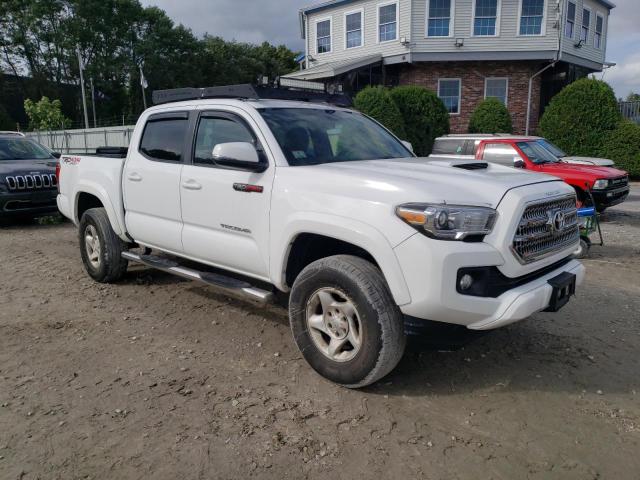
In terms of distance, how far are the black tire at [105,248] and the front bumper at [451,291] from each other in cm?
364

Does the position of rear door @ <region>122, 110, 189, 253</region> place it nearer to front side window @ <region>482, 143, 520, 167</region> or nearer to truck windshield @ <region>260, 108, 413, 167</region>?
truck windshield @ <region>260, 108, 413, 167</region>

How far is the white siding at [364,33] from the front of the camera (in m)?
22.3

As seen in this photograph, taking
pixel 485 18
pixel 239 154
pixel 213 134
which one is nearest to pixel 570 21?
pixel 485 18

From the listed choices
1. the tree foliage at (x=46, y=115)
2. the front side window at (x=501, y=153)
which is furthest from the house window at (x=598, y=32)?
the tree foliage at (x=46, y=115)

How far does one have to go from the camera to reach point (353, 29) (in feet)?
80.2

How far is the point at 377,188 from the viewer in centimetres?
316

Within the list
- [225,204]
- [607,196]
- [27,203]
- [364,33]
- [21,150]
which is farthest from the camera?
[364,33]

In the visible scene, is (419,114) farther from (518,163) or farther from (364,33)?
(518,163)

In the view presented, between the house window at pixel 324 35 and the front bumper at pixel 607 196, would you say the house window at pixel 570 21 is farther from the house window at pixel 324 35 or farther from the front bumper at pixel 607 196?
the front bumper at pixel 607 196

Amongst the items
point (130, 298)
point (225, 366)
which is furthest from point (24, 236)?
point (225, 366)

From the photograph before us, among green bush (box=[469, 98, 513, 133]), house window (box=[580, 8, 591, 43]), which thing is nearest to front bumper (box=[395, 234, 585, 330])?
green bush (box=[469, 98, 513, 133])

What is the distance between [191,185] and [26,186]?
627 centimetres

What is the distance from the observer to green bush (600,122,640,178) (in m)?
17.5

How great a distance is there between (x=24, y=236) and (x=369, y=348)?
7594 millimetres
